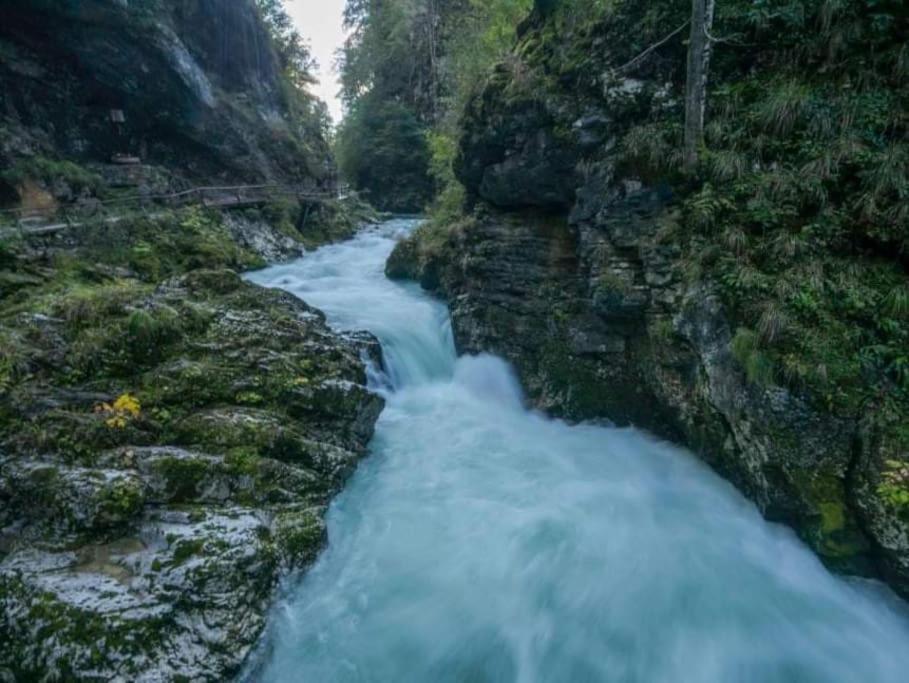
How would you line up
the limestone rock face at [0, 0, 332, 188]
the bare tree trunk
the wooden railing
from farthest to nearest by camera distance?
the limestone rock face at [0, 0, 332, 188]
the wooden railing
the bare tree trunk

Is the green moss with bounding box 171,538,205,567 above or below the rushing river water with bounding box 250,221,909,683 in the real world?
above

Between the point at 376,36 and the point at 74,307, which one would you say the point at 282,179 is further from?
the point at 74,307

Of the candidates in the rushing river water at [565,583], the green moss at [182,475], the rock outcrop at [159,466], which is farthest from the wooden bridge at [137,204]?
the rushing river water at [565,583]

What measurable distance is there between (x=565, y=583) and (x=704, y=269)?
3.67 m

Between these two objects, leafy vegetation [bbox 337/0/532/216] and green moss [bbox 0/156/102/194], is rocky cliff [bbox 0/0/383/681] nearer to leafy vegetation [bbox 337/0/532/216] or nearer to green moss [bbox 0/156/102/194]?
green moss [bbox 0/156/102/194]

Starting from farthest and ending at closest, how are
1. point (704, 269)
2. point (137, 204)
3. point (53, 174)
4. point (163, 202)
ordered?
point (163, 202), point (137, 204), point (53, 174), point (704, 269)

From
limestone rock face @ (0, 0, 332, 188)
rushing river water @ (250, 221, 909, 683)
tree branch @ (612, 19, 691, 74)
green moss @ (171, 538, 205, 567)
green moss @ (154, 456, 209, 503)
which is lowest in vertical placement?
rushing river water @ (250, 221, 909, 683)

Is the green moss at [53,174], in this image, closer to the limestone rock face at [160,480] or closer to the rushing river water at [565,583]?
the limestone rock face at [160,480]

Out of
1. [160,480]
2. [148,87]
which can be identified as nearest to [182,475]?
[160,480]

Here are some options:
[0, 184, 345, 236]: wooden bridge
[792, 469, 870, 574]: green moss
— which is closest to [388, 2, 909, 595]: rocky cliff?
[792, 469, 870, 574]: green moss

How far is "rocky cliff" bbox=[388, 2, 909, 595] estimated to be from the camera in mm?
3879

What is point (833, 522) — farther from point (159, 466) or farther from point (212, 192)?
point (212, 192)

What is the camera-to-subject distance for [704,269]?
4.95 meters

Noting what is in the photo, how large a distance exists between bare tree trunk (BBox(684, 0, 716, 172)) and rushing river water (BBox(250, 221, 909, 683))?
12.6 ft
